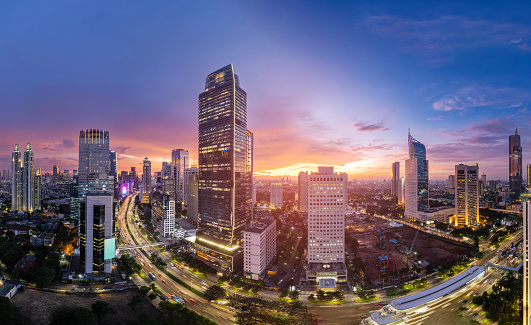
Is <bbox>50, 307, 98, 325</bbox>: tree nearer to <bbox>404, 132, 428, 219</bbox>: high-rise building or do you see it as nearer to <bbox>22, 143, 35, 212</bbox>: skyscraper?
<bbox>22, 143, 35, 212</bbox>: skyscraper

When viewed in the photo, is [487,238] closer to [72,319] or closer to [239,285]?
[239,285]

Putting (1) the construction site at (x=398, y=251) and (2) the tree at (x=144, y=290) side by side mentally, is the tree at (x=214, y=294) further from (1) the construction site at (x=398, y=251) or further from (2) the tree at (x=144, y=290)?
(1) the construction site at (x=398, y=251)

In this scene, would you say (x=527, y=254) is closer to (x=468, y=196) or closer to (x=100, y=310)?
(x=100, y=310)

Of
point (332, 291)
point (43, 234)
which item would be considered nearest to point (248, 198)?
point (332, 291)

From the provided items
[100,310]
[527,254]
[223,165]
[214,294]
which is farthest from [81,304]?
[527,254]

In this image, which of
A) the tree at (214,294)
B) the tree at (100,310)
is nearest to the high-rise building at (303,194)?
the tree at (214,294)
